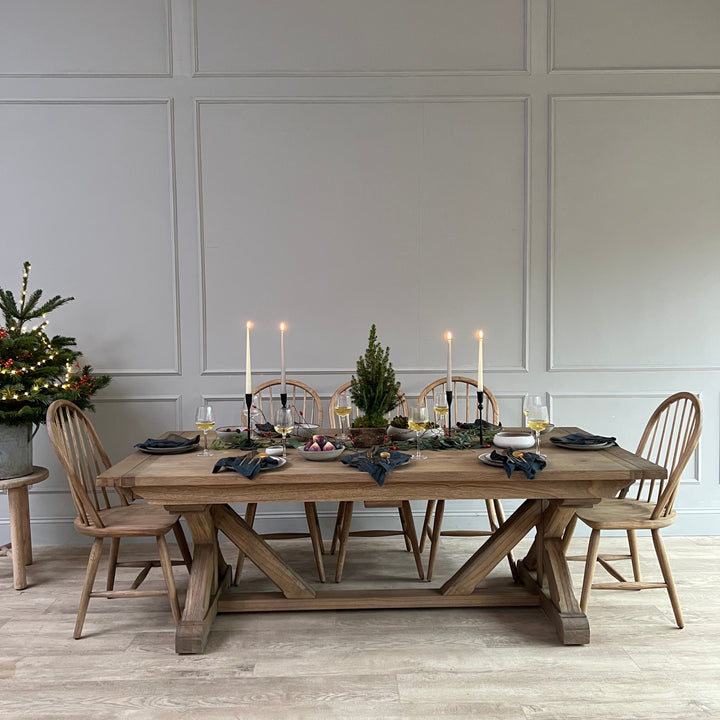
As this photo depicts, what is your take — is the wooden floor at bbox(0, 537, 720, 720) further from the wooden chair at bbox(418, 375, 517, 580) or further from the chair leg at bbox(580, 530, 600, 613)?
the wooden chair at bbox(418, 375, 517, 580)

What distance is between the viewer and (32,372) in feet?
10.5

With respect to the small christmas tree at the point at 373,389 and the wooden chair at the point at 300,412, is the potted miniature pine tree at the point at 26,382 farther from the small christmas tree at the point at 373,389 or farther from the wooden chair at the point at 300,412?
the small christmas tree at the point at 373,389

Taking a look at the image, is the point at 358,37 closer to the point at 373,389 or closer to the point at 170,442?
the point at 373,389

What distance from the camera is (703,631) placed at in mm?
2574

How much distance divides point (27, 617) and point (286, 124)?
2758mm

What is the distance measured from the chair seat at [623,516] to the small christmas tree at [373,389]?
92 centimetres

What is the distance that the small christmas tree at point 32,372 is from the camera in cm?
310

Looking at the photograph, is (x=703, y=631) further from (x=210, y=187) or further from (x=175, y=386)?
(x=210, y=187)

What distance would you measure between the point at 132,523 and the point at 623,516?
1.95 meters

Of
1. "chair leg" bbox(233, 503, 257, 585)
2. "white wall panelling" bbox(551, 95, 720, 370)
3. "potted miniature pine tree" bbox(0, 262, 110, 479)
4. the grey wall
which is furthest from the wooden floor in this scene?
"white wall panelling" bbox(551, 95, 720, 370)

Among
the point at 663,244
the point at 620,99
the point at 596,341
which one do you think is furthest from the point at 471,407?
the point at 620,99

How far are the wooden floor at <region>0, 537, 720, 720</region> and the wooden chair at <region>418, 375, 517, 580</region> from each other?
45 centimetres

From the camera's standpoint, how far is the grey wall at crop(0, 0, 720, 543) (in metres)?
3.63

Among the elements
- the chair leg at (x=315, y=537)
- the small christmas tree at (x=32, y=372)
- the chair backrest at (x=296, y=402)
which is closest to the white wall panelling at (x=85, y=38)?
the small christmas tree at (x=32, y=372)
